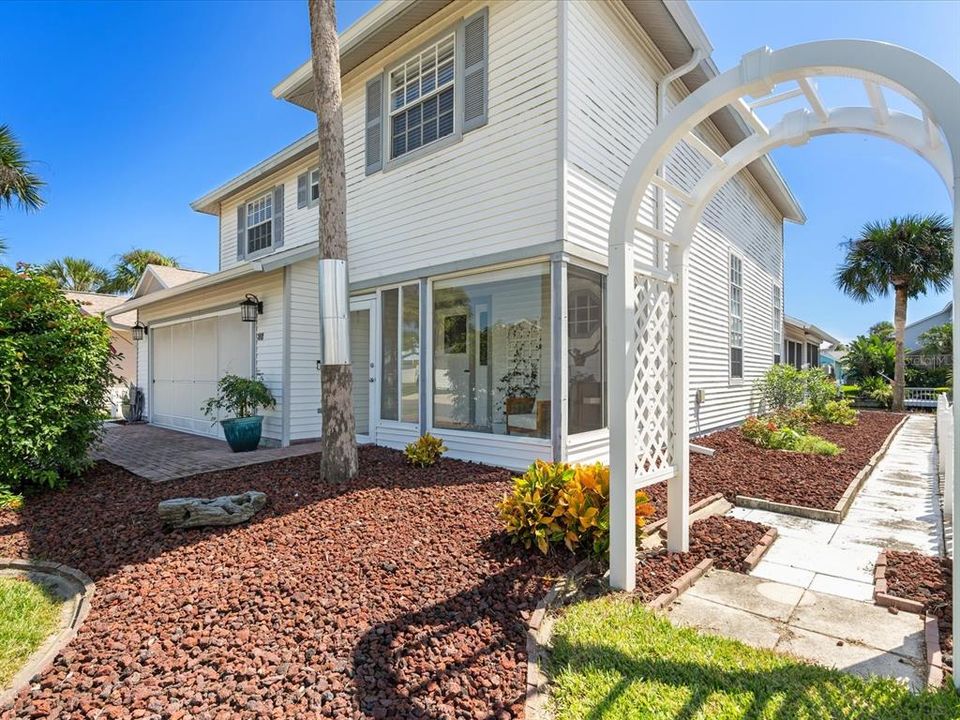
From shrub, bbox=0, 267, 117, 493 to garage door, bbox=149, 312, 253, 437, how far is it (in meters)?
3.16

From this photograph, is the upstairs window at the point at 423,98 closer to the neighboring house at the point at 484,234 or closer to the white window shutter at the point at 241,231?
the neighboring house at the point at 484,234

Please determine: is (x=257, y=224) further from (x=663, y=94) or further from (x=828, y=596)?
(x=828, y=596)

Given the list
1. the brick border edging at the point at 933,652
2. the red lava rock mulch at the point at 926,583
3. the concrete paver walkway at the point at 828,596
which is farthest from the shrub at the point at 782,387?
the brick border edging at the point at 933,652

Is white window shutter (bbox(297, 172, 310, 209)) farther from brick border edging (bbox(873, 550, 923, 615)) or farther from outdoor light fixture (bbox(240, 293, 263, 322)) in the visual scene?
brick border edging (bbox(873, 550, 923, 615))

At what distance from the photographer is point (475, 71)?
6.23 meters

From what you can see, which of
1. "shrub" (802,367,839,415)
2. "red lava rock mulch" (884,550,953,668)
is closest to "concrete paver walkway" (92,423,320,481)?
"red lava rock mulch" (884,550,953,668)

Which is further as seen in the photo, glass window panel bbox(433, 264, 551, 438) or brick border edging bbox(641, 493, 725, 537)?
glass window panel bbox(433, 264, 551, 438)

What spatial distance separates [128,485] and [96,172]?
17.9m

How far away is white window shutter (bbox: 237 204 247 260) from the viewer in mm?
11883

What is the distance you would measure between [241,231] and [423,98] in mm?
7206

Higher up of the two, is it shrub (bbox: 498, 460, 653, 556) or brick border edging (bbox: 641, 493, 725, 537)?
shrub (bbox: 498, 460, 653, 556)

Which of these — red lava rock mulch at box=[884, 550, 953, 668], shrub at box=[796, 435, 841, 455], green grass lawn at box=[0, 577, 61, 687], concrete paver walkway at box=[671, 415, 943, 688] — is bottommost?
green grass lawn at box=[0, 577, 61, 687]

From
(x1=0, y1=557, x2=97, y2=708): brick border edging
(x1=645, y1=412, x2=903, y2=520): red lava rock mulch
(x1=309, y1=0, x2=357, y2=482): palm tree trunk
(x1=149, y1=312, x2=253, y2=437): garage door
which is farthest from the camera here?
(x1=149, y1=312, x2=253, y2=437): garage door

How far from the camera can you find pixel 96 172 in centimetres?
1781
